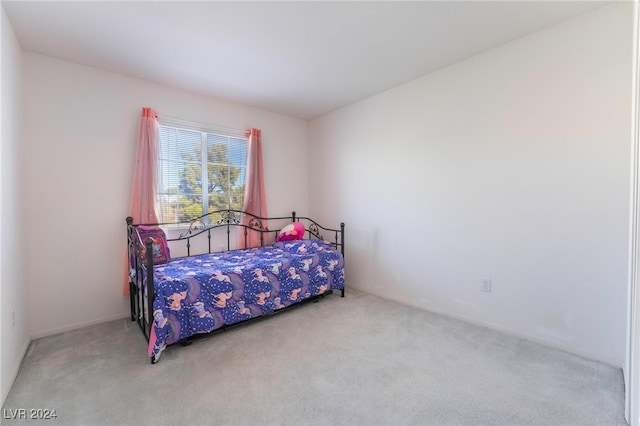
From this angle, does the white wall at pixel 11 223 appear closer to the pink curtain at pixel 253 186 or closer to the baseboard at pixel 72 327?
the baseboard at pixel 72 327

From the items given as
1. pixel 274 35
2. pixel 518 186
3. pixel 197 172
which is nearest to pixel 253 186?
pixel 197 172

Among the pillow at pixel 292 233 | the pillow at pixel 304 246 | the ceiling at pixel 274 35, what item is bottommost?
the pillow at pixel 304 246

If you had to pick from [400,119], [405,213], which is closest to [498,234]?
[405,213]

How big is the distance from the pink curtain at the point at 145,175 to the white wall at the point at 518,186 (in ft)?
7.83

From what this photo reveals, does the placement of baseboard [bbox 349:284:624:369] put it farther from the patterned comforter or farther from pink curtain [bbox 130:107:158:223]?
pink curtain [bbox 130:107:158:223]

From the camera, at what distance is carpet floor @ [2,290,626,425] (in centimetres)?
148

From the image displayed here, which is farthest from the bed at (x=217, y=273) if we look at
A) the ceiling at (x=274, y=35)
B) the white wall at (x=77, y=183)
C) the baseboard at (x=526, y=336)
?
the ceiling at (x=274, y=35)

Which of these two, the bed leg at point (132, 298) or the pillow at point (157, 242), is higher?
the pillow at point (157, 242)

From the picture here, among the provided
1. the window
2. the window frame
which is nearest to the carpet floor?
the window frame

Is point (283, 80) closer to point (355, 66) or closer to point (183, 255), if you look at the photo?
point (355, 66)

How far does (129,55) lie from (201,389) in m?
2.67

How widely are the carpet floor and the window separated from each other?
1.35 meters

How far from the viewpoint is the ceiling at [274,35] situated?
1861 mm

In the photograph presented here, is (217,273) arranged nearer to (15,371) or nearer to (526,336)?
(15,371)
